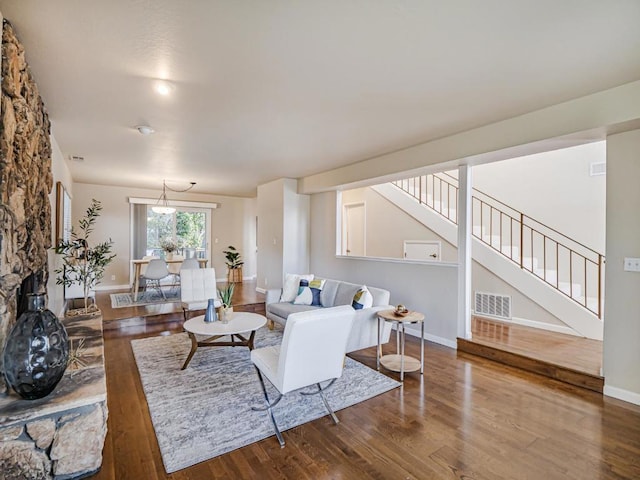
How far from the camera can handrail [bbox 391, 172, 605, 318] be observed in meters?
4.57

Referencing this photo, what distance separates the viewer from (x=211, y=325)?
342cm

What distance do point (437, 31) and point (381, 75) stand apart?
0.58 meters

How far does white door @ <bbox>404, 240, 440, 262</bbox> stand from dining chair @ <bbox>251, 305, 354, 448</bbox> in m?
3.90

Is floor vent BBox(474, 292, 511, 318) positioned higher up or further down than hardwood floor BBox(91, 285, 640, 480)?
higher up

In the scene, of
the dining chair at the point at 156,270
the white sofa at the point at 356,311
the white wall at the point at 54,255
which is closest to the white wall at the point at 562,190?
the white sofa at the point at 356,311

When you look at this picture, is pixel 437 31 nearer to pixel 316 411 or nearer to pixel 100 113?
pixel 316 411

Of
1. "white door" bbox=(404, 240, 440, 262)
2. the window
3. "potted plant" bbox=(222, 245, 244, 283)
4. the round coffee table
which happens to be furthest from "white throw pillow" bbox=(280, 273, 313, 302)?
the window

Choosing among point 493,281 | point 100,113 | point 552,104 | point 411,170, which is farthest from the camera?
point 493,281

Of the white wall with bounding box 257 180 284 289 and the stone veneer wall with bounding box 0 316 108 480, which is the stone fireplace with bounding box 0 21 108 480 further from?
the white wall with bounding box 257 180 284 289

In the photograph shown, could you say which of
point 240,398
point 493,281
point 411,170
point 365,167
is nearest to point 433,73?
point 411,170

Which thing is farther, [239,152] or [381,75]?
[239,152]

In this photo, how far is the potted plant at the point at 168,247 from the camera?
745cm

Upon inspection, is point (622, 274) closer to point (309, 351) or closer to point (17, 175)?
point (309, 351)

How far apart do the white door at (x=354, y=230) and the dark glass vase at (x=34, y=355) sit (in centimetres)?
582
